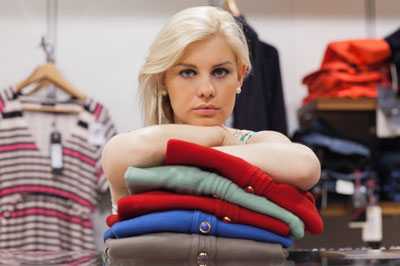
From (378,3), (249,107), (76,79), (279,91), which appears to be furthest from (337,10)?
(76,79)

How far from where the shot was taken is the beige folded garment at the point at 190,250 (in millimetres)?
571

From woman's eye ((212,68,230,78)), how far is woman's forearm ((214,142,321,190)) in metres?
0.12

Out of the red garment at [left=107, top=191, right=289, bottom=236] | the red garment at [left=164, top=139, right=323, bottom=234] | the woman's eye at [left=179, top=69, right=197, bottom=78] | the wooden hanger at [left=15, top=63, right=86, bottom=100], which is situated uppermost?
the wooden hanger at [left=15, top=63, right=86, bottom=100]

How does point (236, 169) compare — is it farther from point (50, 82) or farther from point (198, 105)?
point (50, 82)

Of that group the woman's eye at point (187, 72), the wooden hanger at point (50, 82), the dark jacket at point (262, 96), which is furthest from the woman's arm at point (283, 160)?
the wooden hanger at point (50, 82)

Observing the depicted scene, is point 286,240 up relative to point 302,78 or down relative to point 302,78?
down

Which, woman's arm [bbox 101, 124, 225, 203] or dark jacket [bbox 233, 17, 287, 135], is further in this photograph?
dark jacket [bbox 233, 17, 287, 135]

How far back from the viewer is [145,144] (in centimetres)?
61

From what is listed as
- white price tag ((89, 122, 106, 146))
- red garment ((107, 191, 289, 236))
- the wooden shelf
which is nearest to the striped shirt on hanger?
white price tag ((89, 122, 106, 146))

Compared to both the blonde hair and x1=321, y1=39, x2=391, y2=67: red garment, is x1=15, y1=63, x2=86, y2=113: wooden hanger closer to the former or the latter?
x1=321, y1=39, x2=391, y2=67: red garment

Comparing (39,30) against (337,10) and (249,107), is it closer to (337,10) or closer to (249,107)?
(249,107)

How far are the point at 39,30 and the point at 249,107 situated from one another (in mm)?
847

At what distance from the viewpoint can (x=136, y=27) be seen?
2.26m

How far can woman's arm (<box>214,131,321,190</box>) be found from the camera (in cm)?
60
